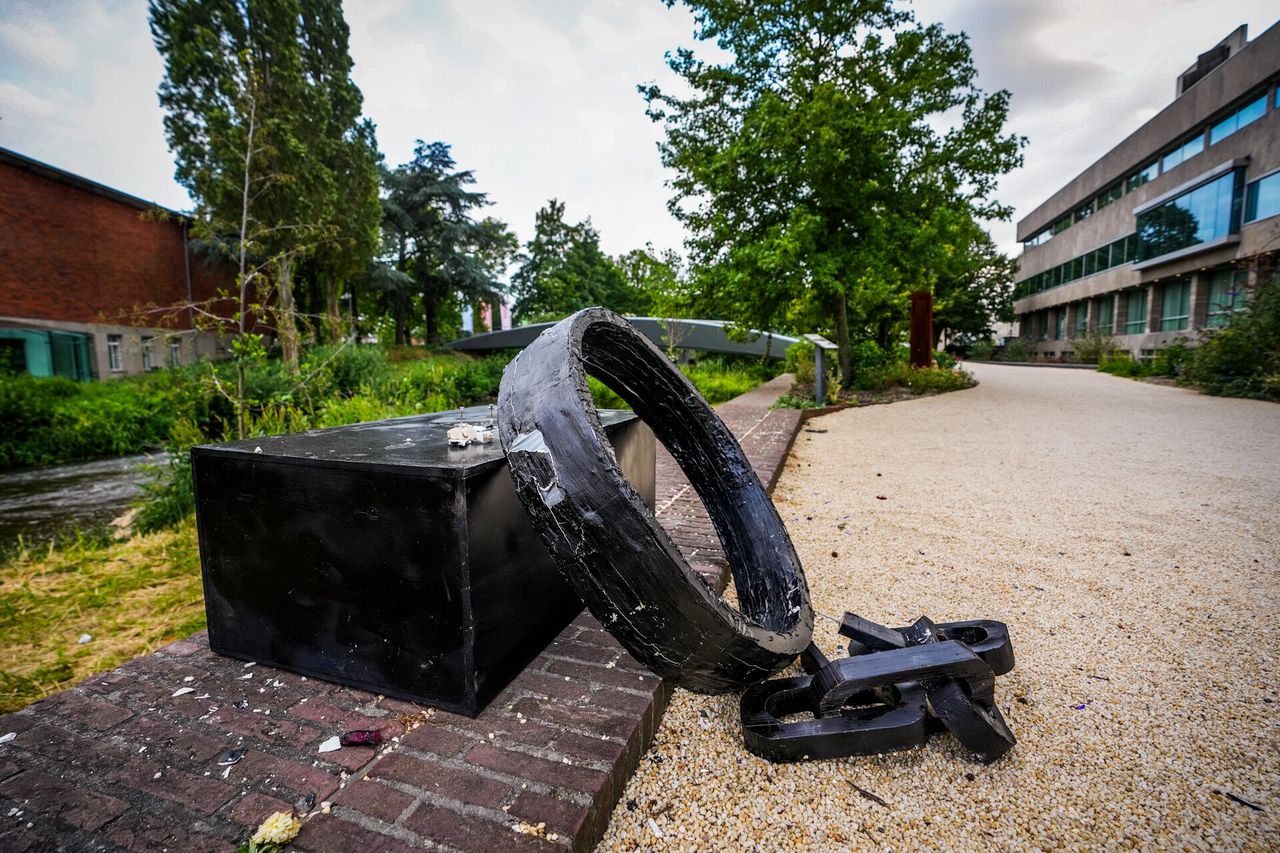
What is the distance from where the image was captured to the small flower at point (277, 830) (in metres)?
1.17

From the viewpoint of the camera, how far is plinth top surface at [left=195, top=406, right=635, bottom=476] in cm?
164

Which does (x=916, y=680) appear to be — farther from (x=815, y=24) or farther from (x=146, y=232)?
(x=146, y=232)

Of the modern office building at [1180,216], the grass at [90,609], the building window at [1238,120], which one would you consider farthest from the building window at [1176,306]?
the grass at [90,609]

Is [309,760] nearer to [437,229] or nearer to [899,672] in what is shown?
[899,672]

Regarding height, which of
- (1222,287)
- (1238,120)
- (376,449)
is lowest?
(376,449)

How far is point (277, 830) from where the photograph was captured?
1177mm

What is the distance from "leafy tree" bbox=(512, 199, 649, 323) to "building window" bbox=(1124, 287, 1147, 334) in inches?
1072

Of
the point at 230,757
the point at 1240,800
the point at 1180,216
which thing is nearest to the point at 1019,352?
the point at 1180,216

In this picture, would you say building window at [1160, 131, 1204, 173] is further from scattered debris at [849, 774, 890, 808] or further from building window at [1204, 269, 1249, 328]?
scattered debris at [849, 774, 890, 808]

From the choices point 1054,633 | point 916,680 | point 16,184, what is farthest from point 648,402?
point 16,184

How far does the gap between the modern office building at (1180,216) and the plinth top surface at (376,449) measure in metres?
16.6

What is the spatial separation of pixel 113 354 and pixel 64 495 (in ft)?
60.6

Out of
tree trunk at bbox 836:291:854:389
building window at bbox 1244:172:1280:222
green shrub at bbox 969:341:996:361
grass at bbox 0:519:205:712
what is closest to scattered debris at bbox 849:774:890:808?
grass at bbox 0:519:205:712

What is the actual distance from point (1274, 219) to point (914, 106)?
15866 millimetres
